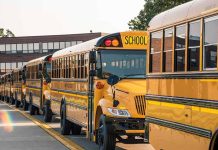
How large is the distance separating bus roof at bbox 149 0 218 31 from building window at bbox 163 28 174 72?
129 millimetres

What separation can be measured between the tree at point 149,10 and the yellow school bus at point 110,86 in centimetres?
3314

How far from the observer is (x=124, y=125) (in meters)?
11.9

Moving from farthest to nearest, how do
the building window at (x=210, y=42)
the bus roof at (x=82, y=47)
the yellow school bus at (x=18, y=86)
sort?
the yellow school bus at (x=18, y=86) < the bus roof at (x=82, y=47) < the building window at (x=210, y=42)

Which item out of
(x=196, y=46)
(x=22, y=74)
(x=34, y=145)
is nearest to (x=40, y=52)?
(x=22, y=74)

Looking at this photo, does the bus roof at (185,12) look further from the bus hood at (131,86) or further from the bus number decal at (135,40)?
the bus number decal at (135,40)

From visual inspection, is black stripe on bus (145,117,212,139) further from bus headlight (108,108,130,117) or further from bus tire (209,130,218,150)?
bus headlight (108,108,130,117)

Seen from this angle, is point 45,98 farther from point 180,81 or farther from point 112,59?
point 180,81

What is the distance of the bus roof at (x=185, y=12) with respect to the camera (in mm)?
7306

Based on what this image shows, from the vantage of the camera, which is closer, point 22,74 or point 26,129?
point 26,129

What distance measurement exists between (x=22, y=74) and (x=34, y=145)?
19344mm

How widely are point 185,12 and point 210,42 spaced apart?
3.46ft

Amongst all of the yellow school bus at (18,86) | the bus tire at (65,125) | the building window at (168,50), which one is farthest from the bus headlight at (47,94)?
the building window at (168,50)

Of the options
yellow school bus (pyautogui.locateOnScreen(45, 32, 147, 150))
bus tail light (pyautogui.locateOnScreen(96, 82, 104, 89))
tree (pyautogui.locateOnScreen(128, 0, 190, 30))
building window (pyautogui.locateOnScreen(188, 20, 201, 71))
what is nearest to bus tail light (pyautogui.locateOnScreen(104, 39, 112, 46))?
yellow school bus (pyautogui.locateOnScreen(45, 32, 147, 150))

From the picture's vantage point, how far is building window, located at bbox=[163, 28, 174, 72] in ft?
28.7
